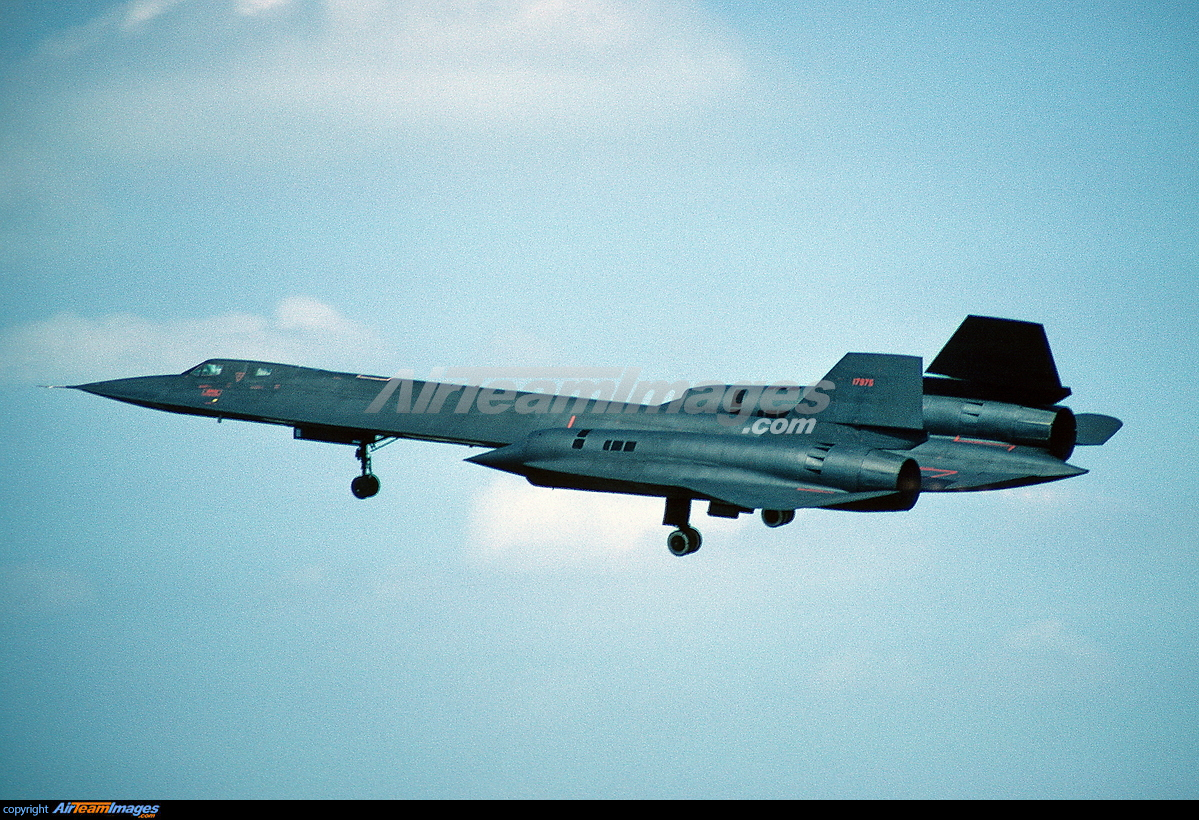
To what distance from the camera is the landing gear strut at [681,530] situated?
23.8 meters

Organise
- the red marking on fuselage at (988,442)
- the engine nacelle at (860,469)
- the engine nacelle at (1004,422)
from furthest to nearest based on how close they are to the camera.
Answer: the red marking on fuselage at (988,442), the engine nacelle at (1004,422), the engine nacelle at (860,469)

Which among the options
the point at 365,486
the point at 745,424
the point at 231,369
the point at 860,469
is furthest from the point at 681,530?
the point at 231,369

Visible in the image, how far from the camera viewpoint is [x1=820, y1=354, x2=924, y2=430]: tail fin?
22.5m

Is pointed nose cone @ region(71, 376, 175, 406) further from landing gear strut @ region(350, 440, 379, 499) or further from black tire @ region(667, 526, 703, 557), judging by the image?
black tire @ region(667, 526, 703, 557)

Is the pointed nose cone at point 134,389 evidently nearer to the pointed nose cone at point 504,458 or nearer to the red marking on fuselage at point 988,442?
the pointed nose cone at point 504,458

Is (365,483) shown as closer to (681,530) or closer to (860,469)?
(681,530)

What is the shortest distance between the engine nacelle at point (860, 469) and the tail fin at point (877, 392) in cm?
112

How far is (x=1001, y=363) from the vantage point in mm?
25812

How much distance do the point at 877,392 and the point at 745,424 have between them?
8.06ft

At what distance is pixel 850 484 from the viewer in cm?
2127

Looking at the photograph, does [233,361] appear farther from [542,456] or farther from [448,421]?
[542,456]

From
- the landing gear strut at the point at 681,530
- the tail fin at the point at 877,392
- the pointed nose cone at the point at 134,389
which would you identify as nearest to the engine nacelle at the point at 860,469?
the tail fin at the point at 877,392
